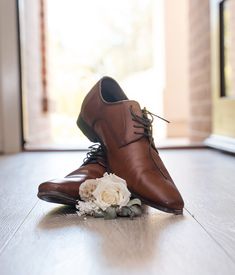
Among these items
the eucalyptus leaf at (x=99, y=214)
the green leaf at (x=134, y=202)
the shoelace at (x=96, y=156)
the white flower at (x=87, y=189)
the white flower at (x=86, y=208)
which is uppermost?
the shoelace at (x=96, y=156)

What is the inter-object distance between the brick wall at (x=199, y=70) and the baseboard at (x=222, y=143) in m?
0.57

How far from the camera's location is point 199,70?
10.7 ft

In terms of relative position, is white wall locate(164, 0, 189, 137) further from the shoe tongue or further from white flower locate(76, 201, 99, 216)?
white flower locate(76, 201, 99, 216)

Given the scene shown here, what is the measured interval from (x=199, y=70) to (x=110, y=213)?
257 centimetres

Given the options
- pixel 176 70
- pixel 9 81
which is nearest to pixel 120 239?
pixel 9 81

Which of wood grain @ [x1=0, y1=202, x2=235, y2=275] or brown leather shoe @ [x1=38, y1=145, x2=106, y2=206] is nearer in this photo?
wood grain @ [x1=0, y1=202, x2=235, y2=275]

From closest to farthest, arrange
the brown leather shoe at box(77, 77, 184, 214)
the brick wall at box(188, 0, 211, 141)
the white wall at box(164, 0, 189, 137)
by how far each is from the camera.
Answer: the brown leather shoe at box(77, 77, 184, 214) → the brick wall at box(188, 0, 211, 141) → the white wall at box(164, 0, 189, 137)

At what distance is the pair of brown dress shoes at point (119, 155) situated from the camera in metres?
0.89

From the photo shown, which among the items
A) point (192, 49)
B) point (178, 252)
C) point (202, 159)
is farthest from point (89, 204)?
point (192, 49)

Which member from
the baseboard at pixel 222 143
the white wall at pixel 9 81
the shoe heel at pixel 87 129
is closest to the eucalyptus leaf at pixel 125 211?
the shoe heel at pixel 87 129

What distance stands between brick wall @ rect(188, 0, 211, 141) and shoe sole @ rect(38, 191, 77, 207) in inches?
86.0

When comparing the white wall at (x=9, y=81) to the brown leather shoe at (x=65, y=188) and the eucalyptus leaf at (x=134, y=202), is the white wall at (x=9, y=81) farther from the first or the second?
the eucalyptus leaf at (x=134, y=202)

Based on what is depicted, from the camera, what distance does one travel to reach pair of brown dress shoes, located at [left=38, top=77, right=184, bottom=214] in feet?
2.91

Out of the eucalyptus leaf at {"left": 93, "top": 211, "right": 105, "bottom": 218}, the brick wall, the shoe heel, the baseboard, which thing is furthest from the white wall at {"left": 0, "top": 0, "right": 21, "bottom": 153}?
the eucalyptus leaf at {"left": 93, "top": 211, "right": 105, "bottom": 218}
